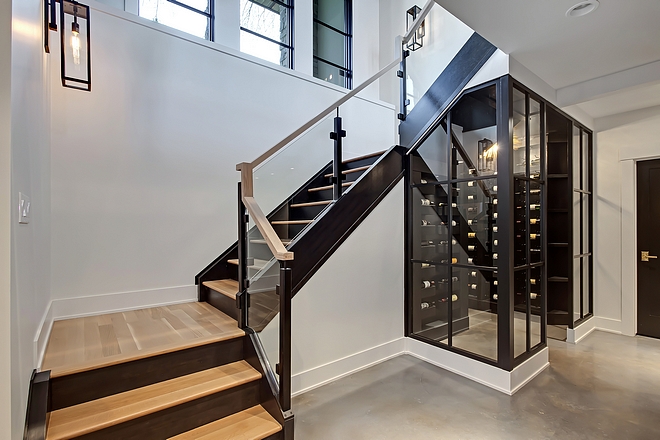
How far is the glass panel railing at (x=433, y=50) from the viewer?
330 cm

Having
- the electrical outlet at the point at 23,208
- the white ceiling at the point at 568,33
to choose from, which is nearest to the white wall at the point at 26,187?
the electrical outlet at the point at 23,208

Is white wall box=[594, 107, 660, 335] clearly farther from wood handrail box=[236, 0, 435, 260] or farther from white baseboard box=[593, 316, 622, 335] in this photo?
wood handrail box=[236, 0, 435, 260]

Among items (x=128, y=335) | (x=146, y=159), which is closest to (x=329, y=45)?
(x=146, y=159)

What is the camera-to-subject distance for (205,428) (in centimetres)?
201

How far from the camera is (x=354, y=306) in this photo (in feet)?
10.2

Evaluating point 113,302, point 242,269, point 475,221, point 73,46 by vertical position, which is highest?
point 73,46

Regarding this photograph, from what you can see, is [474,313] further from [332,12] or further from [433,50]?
[332,12]

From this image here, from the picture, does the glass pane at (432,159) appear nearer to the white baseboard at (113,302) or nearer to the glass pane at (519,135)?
the glass pane at (519,135)

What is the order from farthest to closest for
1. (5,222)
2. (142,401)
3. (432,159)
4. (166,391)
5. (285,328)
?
(432,159) → (285,328) → (166,391) → (142,401) → (5,222)

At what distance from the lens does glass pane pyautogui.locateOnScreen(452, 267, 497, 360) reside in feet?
9.59

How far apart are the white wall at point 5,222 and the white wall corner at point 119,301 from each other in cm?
172

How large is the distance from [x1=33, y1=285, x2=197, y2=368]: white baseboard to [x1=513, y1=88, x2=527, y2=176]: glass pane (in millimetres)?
3317

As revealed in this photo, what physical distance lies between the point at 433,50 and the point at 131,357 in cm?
382

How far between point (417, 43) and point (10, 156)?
Answer: 3.66m
